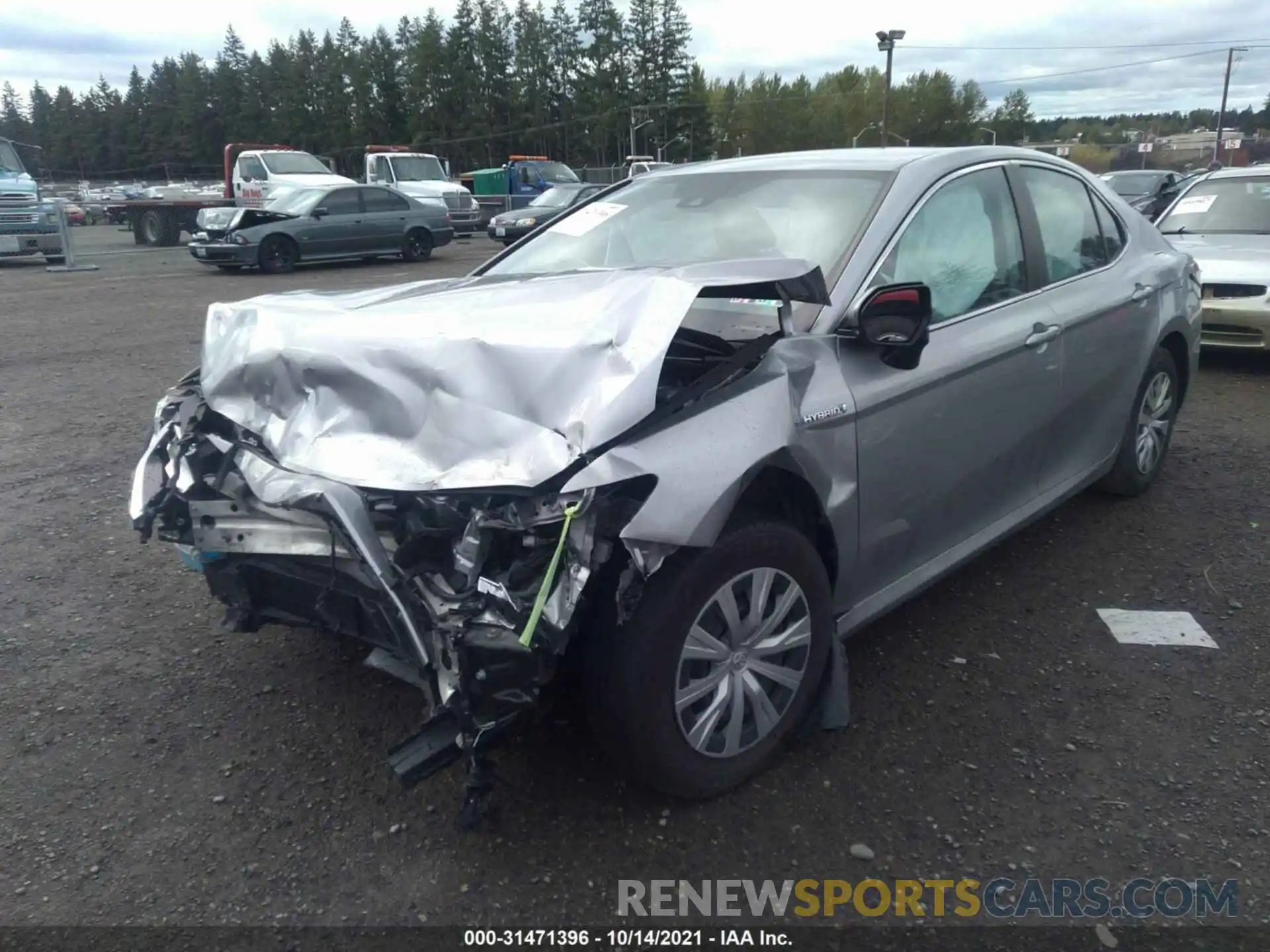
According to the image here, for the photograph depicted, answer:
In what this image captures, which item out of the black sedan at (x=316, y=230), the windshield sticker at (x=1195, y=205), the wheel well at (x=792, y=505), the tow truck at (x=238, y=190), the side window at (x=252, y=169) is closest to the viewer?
the wheel well at (x=792, y=505)

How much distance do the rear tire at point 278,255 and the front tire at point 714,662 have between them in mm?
16681

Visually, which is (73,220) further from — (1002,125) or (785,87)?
(1002,125)

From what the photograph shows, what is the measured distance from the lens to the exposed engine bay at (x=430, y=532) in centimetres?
228

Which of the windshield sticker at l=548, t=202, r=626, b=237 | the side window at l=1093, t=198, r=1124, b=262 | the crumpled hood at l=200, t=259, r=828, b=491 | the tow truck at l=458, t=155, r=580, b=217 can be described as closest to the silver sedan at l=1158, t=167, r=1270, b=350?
the side window at l=1093, t=198, r=1124, b=262

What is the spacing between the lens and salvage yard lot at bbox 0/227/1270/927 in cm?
248

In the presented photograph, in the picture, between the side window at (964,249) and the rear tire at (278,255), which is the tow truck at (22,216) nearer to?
the rear tire at (278,255)

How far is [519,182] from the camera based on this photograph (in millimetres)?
31922

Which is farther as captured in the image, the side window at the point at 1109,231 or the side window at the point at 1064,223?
the side window at the point at 1109,231

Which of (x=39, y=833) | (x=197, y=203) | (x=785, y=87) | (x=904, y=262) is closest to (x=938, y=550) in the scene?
(x=904, y=262)

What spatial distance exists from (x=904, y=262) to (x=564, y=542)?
1694mm

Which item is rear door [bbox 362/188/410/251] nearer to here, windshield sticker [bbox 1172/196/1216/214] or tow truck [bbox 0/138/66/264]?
tow truck [bbox 0/138/66/264]

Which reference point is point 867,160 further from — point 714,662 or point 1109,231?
point 714,662

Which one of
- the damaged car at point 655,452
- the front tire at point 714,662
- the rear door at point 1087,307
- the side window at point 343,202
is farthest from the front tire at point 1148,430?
the side window at point 343,202

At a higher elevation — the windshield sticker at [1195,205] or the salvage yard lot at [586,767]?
the windshield sticker at [1195,205]
